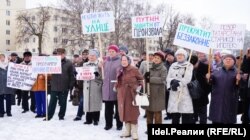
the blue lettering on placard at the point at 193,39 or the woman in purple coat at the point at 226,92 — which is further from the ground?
the blue lettering on placard at the point at 193,39

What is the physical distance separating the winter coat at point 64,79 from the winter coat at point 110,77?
1586 millimetres

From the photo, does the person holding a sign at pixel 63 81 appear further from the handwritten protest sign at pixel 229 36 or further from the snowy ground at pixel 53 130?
the handwritten protest sign at pixel 229 36

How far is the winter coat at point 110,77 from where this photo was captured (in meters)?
8.37

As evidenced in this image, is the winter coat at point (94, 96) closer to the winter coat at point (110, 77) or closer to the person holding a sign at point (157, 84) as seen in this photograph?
the winter coat at point (110, 77)

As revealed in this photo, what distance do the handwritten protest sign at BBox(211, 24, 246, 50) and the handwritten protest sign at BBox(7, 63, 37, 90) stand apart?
Result: 550 centimetres

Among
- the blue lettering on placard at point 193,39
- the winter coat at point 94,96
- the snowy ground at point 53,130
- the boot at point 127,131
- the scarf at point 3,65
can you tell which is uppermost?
the blue lettering on placard at point 193,39

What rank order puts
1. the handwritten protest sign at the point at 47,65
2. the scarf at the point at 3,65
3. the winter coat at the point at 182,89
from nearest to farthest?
the winter coat at the point at 182,89 → the handwritten protest sign at the point at 47,65 → the scarf at the point at 3,65

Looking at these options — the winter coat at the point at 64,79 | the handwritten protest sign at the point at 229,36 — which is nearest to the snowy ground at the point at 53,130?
the winter coat at the point at 64,79

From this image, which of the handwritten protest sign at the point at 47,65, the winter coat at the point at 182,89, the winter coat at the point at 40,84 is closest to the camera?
the winter coat at the point at 182,89

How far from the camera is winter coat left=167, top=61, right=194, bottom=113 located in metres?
7.00

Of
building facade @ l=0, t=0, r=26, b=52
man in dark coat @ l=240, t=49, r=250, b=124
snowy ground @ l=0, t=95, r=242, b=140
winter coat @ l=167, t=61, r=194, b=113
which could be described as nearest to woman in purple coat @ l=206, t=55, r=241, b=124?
winter coat @ l=167, t=61, r=194, b=113

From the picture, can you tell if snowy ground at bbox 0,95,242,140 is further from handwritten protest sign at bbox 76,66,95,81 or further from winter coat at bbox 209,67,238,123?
winter coat at bbox 209,67,238,123

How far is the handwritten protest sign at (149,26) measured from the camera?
821cm

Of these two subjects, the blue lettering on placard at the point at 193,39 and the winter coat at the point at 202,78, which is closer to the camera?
the blue lettering on placard at the point at 193,39
